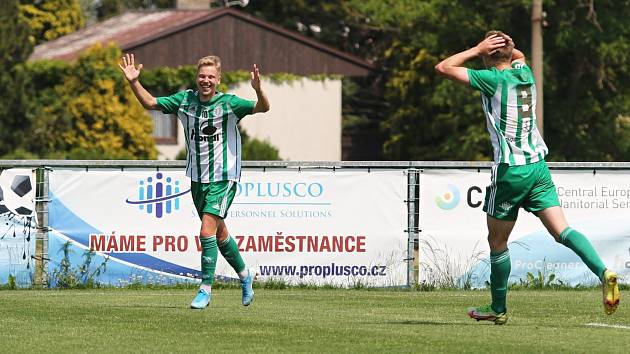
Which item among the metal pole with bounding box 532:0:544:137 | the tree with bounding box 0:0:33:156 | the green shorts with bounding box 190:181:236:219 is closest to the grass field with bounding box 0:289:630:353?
the green shorts with bounding box 190:181:236:219

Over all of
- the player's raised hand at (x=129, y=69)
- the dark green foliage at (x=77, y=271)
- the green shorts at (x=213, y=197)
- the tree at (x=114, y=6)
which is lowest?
the dark green foliage at (x=77, y=271)

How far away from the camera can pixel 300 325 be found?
10.9 metres

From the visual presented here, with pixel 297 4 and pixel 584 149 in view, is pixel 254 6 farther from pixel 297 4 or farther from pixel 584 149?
pixel 584 149

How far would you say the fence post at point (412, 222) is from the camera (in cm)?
1730

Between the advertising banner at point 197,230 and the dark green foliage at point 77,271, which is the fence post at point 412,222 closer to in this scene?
the advertising banner at point 197,230

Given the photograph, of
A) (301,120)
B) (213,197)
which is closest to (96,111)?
(301,120)

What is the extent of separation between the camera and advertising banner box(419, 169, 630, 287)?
1730cm

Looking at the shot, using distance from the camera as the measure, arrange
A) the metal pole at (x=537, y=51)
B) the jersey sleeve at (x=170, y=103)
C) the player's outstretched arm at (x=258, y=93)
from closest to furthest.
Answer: the player's outstretched arm at (x=258, y=93), the jersey sleeve at (x=170, y=103), the metal pole at (x=537, y=51)

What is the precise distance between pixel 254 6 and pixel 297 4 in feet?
10.4

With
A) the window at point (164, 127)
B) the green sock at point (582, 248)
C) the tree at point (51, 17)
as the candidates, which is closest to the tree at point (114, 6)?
the tree at point (51, 17)

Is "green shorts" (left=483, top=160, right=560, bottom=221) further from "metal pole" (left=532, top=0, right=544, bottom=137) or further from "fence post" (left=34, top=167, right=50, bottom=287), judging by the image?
"metal pole" (left=532, top=0, right=544, bottom=137)

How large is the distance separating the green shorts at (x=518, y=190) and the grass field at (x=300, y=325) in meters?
0.86

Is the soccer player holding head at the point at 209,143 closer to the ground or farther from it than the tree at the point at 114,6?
closer to the ground

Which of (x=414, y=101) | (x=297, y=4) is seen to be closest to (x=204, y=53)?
(x=414, y=101)
